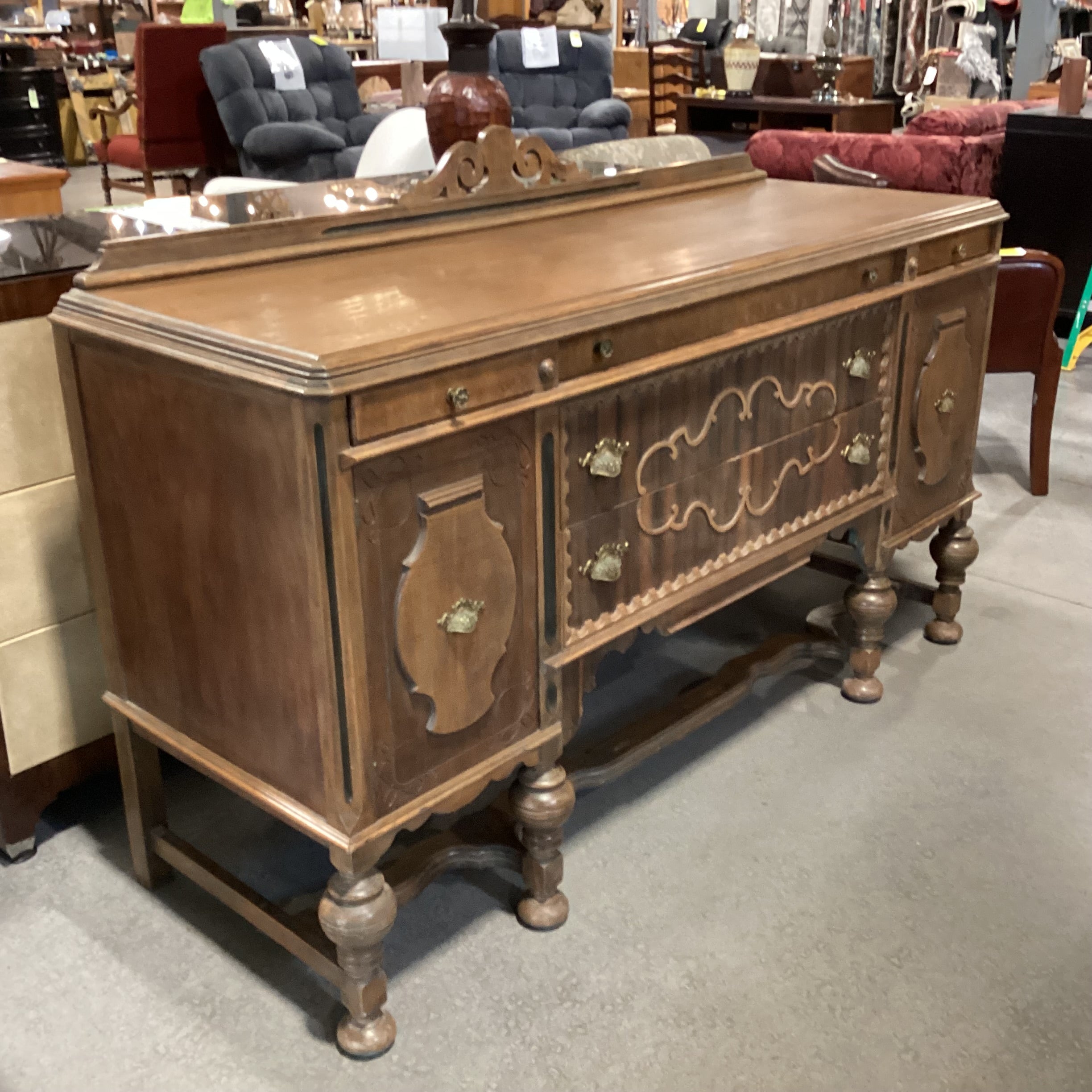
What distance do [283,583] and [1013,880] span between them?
136cm

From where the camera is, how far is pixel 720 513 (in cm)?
199

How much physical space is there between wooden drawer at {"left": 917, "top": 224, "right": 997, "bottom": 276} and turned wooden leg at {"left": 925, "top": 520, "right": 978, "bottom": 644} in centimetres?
62

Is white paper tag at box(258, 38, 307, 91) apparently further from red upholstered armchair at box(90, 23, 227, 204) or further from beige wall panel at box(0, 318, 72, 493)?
beige wall panel at box(0, 318, 72, 493)

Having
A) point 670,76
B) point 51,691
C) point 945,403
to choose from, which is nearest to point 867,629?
point 945,403

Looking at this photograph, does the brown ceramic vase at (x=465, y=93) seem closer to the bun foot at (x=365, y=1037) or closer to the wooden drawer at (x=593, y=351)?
the wooden drawer at (x=593, y=351)

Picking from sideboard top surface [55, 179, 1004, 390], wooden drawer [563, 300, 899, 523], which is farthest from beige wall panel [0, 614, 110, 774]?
wooden drawer [563, 300, 899, 523]

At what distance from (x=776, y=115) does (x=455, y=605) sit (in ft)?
26.6

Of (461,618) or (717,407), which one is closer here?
(461,618)

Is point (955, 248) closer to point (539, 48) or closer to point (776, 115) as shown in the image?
point (539, 48)

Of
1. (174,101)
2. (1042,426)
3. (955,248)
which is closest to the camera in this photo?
(955,248)

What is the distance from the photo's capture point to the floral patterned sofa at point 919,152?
509 cm

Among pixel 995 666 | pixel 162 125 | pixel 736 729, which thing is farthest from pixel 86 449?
pixel 162 125

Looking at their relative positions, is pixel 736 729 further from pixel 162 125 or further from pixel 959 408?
pixel 162 125

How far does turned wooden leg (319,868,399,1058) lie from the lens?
1573 mm
